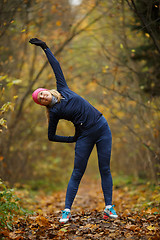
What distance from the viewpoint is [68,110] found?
3.52m

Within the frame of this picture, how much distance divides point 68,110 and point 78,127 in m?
0.31

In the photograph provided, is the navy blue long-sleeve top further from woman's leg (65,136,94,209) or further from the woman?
woman's leg (65,136,94,209)

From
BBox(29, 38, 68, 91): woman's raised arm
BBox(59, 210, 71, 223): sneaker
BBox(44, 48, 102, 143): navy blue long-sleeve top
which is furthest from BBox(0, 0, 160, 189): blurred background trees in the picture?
BBox(59, 210, 71, 223): sneaker

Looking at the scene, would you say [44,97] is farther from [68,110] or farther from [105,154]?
[105,154]

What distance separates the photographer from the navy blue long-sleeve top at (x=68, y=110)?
11.5 ft

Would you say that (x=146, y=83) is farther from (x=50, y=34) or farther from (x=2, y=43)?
(x=50, y=34)

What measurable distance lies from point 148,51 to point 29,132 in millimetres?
4912

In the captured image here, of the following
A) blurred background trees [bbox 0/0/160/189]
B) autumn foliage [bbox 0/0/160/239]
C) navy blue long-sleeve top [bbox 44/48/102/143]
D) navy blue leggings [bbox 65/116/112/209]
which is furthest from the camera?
blurred background trees [bbox 0/0/160/189]

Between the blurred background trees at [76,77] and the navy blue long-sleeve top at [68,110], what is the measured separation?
80cm

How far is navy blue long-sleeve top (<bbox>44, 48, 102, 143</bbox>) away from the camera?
3506mm

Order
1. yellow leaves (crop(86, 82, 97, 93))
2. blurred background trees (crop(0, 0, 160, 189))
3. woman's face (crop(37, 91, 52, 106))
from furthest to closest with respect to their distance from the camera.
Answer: yellow leaves (crop(86, 82, 97, 93)) → blurred background trees (crop(0, 0, 160, 189)) → woman's face (crop(37, 91, 52, 106))

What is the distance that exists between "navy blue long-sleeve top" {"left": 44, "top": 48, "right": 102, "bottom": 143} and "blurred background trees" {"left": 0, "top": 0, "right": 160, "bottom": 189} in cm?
80

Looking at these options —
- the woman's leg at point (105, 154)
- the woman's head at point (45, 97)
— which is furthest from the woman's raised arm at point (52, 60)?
the woman's leg at point (105, 154)

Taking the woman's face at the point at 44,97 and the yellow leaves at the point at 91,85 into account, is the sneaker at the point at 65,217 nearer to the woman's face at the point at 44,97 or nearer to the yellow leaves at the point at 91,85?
the woman's face at the point at 44,97
